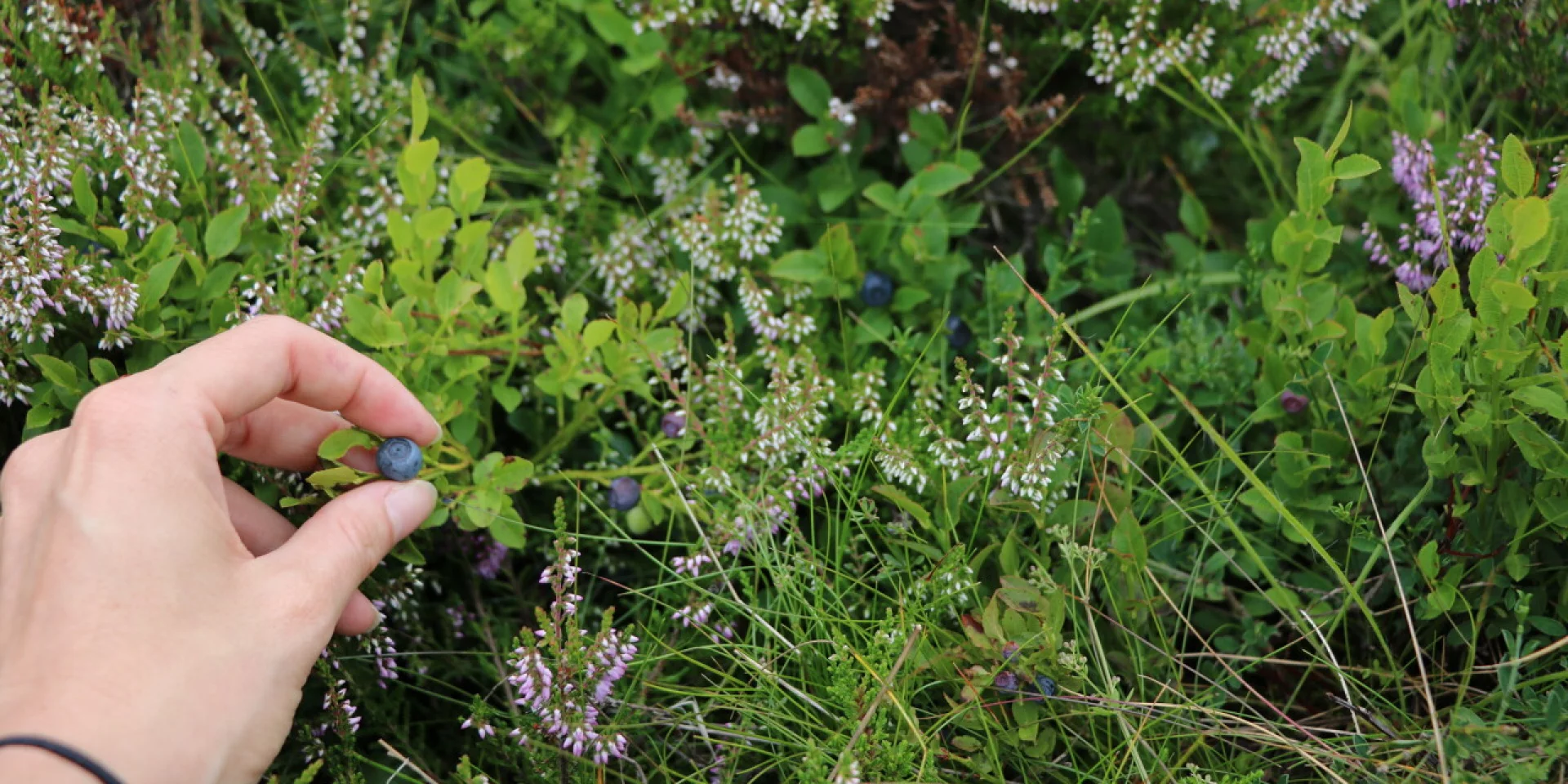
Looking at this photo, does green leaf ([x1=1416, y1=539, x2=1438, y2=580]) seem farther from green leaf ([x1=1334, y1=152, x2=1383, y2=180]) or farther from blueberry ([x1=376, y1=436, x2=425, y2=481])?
blueberry ([x1=376, y1=436, x2=425, y2=481])

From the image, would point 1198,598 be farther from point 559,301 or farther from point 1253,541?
point 559,301

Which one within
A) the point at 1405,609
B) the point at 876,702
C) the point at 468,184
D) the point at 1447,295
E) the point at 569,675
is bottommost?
the point at 569,675

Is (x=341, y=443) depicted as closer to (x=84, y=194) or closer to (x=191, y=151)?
(x=84, y=194)

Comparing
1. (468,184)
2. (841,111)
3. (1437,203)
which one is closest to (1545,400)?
(1437,203)

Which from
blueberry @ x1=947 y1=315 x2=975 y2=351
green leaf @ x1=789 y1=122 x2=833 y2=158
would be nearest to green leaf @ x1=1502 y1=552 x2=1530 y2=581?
blueberry @ x1=947 y1=315 x2=975 y2=351

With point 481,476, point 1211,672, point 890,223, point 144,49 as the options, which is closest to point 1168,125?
point 890,223

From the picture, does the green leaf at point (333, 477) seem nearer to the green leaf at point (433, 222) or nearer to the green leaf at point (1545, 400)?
the green leaf at point (433, 222)
